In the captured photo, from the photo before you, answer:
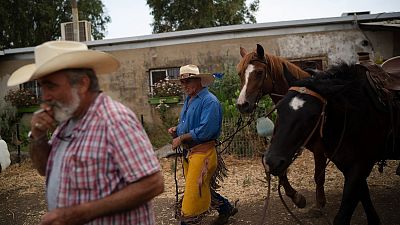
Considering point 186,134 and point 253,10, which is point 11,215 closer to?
point 186,134

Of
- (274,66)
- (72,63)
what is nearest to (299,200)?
(274,66)

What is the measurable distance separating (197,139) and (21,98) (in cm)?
929

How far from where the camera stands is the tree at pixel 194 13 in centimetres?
2166

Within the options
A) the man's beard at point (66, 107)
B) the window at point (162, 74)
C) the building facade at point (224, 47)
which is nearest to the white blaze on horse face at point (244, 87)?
the man's beard at point (66, 107)

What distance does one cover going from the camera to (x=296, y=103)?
312 cm

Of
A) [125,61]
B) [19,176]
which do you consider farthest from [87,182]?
[125,61]

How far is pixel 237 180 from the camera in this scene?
6770mm

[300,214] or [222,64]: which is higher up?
[222,64]

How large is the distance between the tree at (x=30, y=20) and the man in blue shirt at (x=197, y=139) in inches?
669

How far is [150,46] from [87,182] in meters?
9.84

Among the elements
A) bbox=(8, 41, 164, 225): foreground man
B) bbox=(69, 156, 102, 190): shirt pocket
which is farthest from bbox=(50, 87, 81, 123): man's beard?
bbox=(69, 156, 102, 190): shirt pocket

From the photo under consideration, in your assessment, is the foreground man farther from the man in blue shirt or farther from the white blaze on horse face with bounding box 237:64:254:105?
the white blaze on horse face with bounding box 237:64:254:105

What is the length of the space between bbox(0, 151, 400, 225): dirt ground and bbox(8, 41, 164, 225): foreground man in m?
2.50

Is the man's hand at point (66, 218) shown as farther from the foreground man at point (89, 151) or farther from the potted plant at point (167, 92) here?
the potted plant at point (167, 92)
